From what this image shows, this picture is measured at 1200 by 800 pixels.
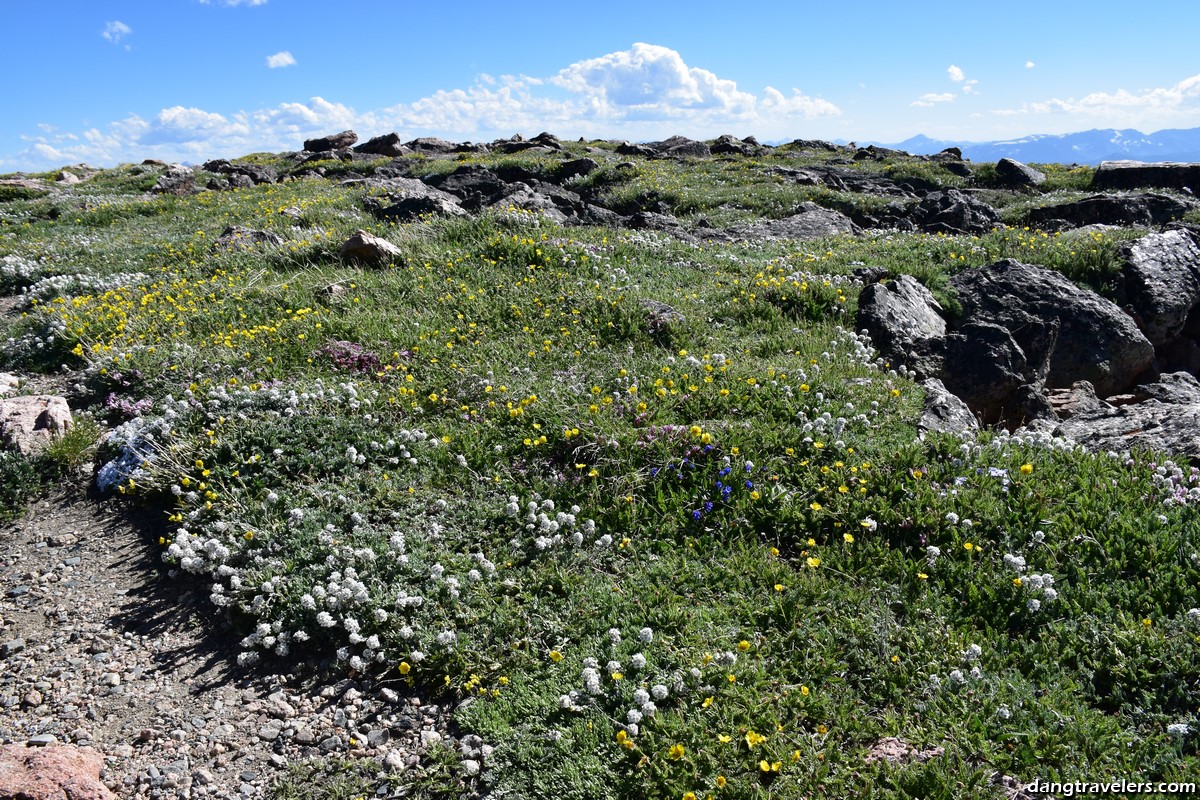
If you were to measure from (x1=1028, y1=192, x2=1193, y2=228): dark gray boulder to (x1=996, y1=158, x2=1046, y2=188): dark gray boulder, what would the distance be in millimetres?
10039

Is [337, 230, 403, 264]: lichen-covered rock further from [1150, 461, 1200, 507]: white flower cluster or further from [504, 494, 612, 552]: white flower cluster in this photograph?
[1150, 461, 1200, 507]: white flower cluster

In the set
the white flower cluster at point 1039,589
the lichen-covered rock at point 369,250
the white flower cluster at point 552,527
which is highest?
the lichen-covered rock at point 369,250

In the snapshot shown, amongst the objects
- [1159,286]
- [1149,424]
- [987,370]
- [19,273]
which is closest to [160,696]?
[987,370]

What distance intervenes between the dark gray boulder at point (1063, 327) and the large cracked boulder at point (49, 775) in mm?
11259

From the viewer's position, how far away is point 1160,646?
498 cm

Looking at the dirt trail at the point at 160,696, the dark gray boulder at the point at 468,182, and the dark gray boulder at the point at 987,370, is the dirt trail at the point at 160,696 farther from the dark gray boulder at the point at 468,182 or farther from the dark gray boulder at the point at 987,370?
the dark gray boulder at the point at 468,182

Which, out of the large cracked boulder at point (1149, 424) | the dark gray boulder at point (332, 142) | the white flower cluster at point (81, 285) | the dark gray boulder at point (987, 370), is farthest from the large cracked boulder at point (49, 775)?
the dark gray boulder at point (332, 142)

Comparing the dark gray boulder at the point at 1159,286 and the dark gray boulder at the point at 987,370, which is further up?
the dark gray boulder at the point at 1159,286

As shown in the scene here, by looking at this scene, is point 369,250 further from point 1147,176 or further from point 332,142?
point 332,142

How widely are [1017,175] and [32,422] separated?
32.9 metres

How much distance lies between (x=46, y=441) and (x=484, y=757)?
23.0 ft

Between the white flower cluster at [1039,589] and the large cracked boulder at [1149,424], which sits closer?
the white flower cluster at [1039,589]

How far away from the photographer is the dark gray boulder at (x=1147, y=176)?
910 inches

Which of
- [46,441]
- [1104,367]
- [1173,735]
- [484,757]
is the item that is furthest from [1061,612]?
[46,441]
